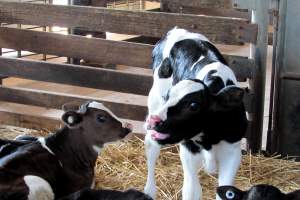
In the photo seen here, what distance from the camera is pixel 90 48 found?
536 centimetres

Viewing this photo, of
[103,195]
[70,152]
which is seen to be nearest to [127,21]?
[70,152]

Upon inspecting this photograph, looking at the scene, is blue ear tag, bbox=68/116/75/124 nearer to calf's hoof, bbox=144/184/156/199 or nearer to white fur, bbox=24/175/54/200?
white fur, bbox=24/175/54/200

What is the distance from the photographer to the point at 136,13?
508cm

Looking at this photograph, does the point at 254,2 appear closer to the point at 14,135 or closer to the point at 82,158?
the point at 82,158

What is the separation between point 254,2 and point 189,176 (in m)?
1.81

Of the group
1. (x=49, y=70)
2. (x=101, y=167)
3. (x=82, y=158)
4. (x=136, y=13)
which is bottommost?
(x=101, y=167)

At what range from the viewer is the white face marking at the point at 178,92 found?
3.18 meters

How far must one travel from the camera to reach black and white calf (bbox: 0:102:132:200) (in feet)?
12.5

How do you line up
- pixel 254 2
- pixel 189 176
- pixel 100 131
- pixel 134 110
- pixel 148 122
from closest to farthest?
pixel 148 122 < pixel 189 176 < pixel 100 131 < pixel 254 2 < pixel 134 110

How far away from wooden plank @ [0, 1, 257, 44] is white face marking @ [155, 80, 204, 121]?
63.3 inches

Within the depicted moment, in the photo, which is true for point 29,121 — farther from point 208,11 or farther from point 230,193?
point 208,11

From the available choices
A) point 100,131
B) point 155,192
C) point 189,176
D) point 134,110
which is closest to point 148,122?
point 189,176

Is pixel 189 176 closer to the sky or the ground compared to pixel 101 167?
closer to the sky

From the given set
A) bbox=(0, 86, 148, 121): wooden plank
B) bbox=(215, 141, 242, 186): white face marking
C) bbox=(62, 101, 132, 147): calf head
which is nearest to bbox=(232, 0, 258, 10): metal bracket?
bbox=(0, 86, 148, 121): wooden plank
